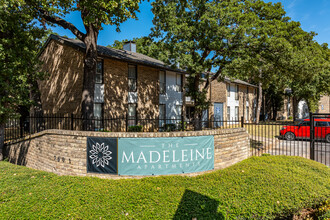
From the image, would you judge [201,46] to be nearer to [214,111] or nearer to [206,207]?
[206,207]

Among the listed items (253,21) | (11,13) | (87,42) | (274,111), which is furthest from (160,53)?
(274,111)

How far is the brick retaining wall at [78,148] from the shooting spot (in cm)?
617

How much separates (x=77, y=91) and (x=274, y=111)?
3769 centimetres

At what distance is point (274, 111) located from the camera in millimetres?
38781

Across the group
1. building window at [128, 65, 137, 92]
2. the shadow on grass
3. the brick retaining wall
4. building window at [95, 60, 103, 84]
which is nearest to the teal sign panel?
the brick retaining wall

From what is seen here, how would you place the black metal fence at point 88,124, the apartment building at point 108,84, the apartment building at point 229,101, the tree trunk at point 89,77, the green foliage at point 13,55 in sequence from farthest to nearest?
the apartment building at point 229,101 < the apartment building at point 108,84 < the tree trunk at point 89,77 < the green foliage at point 13,55 < the black metal fence at point 88,124

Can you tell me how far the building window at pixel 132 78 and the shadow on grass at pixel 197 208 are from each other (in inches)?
444

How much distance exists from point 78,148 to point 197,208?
4.09 metres

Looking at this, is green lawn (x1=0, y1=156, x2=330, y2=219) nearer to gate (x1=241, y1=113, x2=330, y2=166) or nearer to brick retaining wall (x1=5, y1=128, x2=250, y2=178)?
brick retaining wall (x1=5, y1=128, x2=250, y2=178)

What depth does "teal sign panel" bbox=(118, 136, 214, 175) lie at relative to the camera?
579 centimetres

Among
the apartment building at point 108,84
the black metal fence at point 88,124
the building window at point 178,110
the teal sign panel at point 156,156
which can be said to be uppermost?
the apartment building at point 108,84

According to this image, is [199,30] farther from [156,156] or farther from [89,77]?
[156,156]

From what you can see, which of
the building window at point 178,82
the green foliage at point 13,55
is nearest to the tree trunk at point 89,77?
the green foliage at point 13,55

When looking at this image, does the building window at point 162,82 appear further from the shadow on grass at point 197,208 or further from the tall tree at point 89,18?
the shadow on grass at point 197,208
